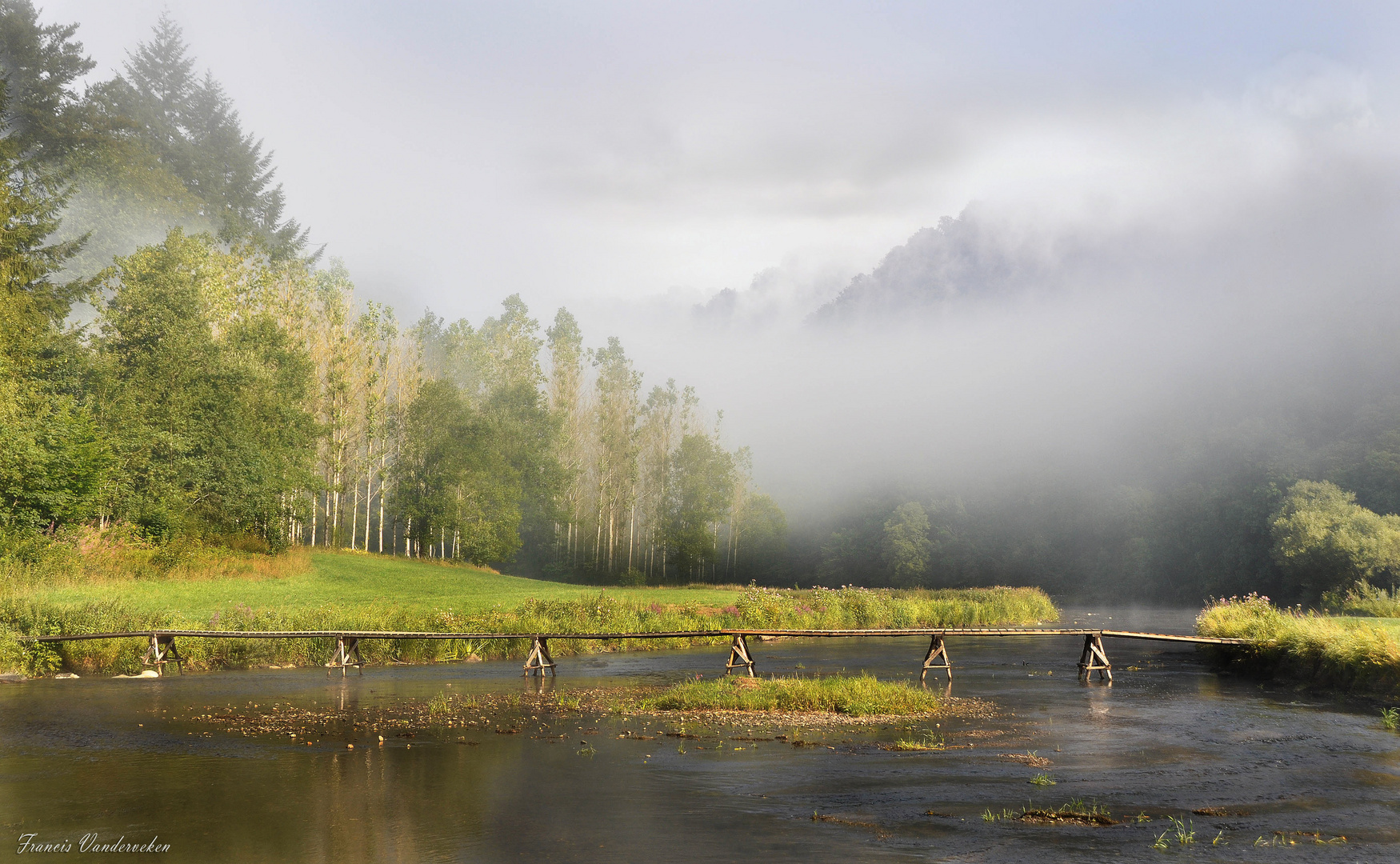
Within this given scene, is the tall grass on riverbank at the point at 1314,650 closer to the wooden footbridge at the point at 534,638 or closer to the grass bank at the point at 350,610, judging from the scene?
the wooden footbridge at the point at 534,638

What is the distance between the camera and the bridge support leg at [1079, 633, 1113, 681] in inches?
1074

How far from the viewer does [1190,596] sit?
299 ft

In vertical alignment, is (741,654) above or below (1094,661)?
above

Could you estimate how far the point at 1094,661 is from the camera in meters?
29.0

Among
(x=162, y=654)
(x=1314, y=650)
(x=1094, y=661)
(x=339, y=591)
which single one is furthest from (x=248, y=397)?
(x=1314, y=650)

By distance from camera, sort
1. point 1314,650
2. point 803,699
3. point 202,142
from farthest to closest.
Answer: point 202,142
point 1314,650
point 803,699

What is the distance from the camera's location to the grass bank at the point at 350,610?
82.1 ft

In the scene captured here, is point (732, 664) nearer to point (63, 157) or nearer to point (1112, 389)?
point (63, 157)

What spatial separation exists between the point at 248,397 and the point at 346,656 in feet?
95.8

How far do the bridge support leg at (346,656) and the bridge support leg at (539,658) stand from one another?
196 inches

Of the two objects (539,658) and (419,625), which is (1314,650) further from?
(419,625)

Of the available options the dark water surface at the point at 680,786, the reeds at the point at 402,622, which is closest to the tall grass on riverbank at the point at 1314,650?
the dark water surface at the point at 680,786

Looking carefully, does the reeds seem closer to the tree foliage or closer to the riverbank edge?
the riverbank edge

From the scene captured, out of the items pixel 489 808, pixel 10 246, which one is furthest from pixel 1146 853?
pixel 10 246
